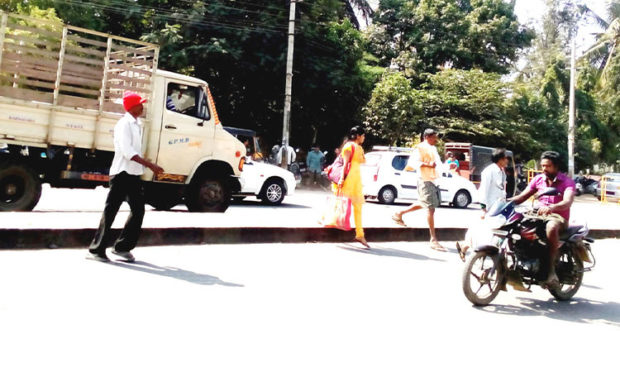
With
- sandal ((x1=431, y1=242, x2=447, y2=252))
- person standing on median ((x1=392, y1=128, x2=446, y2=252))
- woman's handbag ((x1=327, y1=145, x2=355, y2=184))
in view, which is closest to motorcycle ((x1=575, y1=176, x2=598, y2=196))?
sandal ((x1=431, y1=242, x2=447, y2=252))

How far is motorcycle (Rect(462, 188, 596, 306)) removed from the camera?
4805 mm

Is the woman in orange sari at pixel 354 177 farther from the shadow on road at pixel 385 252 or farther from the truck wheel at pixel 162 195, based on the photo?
the truck wheel at pixel 162 195

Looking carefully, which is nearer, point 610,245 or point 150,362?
point 150,362

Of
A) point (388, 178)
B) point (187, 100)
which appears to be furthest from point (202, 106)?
point (388, 178)

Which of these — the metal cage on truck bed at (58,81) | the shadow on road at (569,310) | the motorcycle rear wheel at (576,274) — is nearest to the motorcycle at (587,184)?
the metal cage on truck bed at (58,81)

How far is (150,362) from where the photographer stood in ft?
10.0

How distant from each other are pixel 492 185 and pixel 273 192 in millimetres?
6731

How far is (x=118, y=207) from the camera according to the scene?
17.8 ft

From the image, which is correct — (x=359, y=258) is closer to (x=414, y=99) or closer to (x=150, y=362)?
(x=150, y=362)

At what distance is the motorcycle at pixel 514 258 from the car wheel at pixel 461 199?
12543 mm

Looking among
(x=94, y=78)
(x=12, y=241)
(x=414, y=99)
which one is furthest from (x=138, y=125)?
(x=414, y=99)

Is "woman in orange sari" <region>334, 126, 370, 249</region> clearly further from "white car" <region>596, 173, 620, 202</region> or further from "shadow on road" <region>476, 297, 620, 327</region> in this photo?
"white car" <region>596, 173, 620, 202</region>

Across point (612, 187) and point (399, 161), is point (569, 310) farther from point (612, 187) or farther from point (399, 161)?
point (612, 187)

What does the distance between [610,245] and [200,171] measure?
23.9ft
